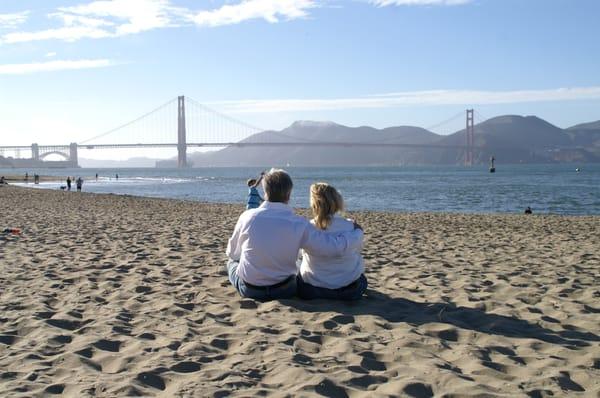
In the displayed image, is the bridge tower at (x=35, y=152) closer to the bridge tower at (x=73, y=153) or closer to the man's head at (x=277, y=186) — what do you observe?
the bridge tower at (x=73, y=153)

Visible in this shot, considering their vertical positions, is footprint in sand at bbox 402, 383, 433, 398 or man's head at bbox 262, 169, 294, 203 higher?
man's head at bbox 262, 169, 294, 203

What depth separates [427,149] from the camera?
147 m

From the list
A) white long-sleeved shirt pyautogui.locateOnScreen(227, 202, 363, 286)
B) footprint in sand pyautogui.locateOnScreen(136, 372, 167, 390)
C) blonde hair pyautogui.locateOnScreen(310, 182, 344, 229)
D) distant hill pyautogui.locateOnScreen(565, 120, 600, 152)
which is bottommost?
footprint in sand pyautogui.locateOnScreen(136, 372, 167, 390)

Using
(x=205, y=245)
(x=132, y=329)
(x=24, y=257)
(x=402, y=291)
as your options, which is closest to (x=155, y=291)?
(x=132, y=329)

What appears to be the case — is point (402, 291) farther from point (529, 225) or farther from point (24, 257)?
point (529, 225)

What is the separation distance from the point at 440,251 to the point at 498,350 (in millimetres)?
3811

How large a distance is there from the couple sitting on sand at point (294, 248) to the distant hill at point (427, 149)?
398ft

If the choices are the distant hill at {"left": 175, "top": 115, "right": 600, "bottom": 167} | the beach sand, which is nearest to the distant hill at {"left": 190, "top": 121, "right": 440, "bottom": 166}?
the distant hill at {"left": 175, "top": 115, "right": 600, "bottom": 167}

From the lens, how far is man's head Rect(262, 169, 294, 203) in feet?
12.5

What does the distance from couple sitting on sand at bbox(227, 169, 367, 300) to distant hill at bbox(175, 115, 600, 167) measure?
121m

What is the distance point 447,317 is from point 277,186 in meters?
1.29

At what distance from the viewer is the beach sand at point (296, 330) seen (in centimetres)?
265

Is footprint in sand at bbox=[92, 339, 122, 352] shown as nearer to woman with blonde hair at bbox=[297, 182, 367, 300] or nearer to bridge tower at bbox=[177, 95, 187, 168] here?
woman with blonde hair at bbox=[297, 182, 367, 300]

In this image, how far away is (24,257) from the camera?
6.00m
